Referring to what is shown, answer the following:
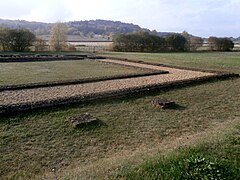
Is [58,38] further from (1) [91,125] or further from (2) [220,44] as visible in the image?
(1) [91,125]

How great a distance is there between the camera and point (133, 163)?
487 cm

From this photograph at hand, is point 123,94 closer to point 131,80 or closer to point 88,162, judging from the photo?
point 131,80

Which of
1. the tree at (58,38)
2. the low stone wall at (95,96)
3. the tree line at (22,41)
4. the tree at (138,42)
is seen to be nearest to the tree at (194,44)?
the tree at (138,42)

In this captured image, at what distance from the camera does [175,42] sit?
4788cm

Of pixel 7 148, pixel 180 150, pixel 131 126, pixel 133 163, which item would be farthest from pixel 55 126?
pixel 180 150

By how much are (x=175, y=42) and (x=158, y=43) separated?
11.8 feet

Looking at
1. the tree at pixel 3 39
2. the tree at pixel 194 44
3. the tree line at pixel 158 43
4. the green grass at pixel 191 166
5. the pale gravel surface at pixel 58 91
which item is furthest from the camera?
the tree at pixel 194 44

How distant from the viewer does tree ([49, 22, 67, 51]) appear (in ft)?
132

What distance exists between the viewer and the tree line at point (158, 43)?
145ft

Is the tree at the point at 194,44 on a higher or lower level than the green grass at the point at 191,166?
higher

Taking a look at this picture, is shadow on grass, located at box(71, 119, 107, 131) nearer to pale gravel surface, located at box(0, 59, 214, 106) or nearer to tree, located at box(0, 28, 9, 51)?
pale gravel surface, located at box(0, 59, 214, 106)

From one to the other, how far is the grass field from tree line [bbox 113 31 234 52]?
35.4m

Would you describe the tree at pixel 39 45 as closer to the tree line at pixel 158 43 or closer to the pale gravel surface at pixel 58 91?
the tree line at pixel 158 43

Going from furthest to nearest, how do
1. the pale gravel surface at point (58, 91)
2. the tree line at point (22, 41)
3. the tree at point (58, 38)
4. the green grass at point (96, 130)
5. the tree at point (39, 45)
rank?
the tree at point (58, 38) < the tree at point (39, 45) < the tree line at point (22, 41) < the pale gravel surface at point (58, 91) < the green grass at point (96, 130)
